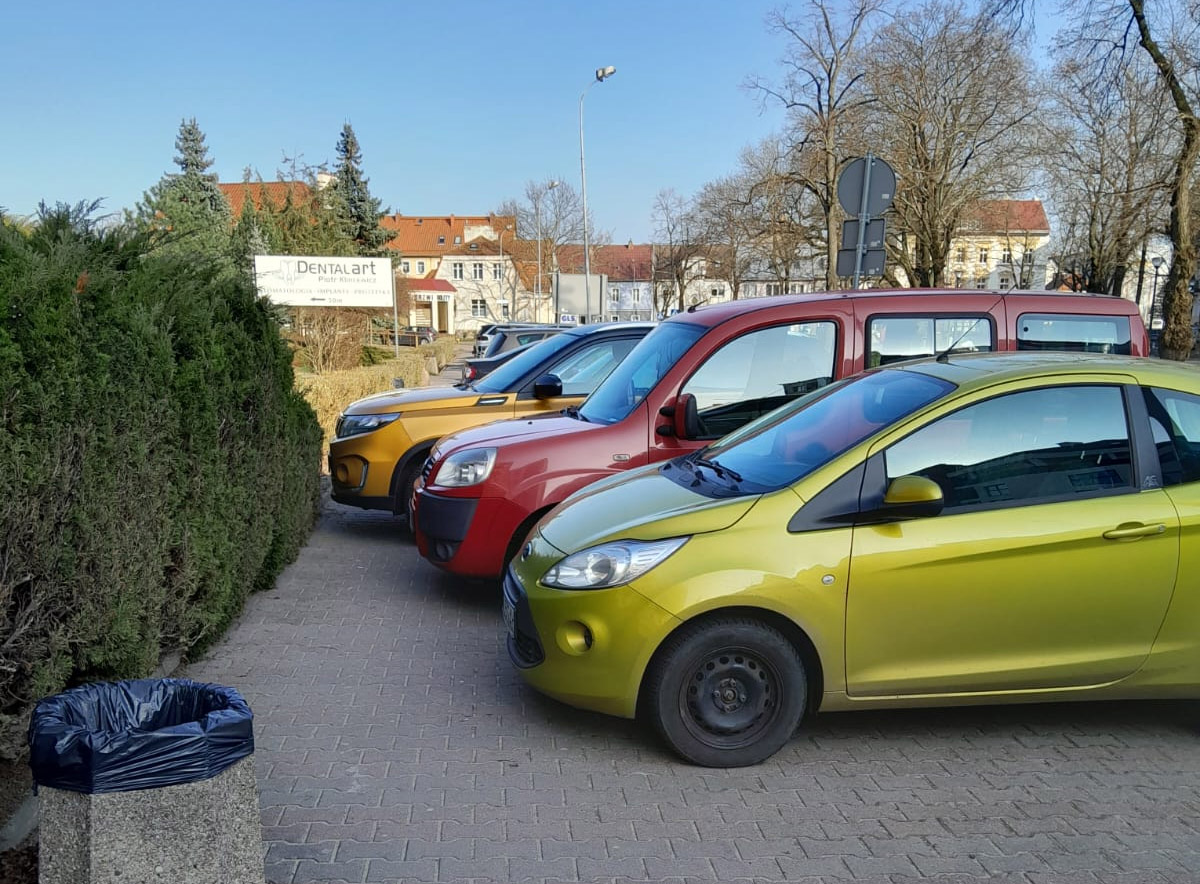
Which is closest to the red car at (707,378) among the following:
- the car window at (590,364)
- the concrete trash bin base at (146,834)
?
the car window at (590,364)

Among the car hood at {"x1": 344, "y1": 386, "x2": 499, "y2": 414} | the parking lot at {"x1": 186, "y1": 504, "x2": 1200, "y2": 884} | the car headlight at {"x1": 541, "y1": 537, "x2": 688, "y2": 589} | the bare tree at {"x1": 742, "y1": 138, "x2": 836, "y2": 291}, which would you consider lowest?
the parking lot at {"x1": 186, "y1": 504, "x2": 1200, "y2": 884}

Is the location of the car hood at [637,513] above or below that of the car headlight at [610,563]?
above

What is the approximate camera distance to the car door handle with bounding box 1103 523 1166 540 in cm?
388

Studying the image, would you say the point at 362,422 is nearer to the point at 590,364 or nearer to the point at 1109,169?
the point at 590,364

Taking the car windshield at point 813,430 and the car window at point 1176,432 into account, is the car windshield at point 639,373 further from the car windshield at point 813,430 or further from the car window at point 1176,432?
the car window at point 1176,432

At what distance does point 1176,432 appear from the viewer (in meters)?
4.12

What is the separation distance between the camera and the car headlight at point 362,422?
7.97m

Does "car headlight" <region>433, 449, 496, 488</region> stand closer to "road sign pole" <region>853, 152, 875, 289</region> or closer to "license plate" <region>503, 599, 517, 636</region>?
"license plate" <region>503, 599, 517, 636</region>

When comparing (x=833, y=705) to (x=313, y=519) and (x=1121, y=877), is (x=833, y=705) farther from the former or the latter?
(x=313, y=519)

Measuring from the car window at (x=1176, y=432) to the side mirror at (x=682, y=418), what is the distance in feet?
7.96

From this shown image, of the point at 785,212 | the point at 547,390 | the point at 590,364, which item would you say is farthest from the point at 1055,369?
the point at 785,212

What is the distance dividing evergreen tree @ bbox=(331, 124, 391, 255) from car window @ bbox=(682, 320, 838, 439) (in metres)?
41.7

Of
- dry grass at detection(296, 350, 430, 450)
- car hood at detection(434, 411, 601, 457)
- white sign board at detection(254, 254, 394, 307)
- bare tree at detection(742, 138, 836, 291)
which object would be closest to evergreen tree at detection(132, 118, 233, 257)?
white sign board at detection(254, 254, 394, 307)

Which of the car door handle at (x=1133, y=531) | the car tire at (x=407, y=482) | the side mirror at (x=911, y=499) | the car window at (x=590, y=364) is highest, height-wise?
the car window at (x=590, y=364)
